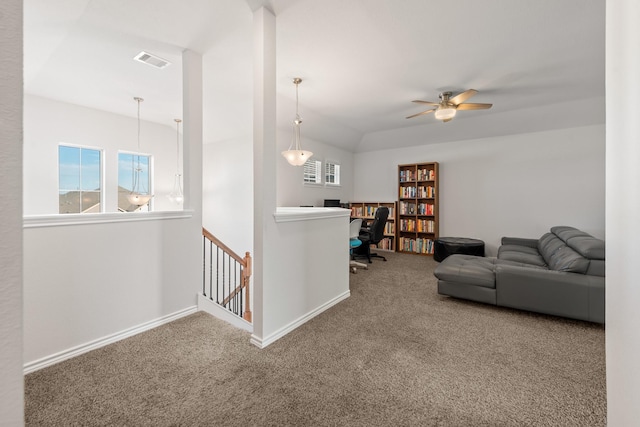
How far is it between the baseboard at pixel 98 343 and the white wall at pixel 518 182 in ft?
17.6

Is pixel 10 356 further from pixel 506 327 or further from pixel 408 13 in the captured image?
pixel 506 327

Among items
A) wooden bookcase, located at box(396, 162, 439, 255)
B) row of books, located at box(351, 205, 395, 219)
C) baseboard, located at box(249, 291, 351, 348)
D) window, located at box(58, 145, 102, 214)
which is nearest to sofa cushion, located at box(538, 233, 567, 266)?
wooden bookcase, located at box(396, 162, 439, 255)

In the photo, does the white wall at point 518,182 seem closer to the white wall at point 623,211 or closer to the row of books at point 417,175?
the row of books at point 417,175

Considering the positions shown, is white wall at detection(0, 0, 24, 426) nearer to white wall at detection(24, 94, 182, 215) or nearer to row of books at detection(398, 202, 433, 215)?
white wall at detection(24, 94, 182, 215)

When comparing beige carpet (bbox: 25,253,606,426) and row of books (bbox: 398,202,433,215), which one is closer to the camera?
beige carpet (bbox: 25,253,606,426)

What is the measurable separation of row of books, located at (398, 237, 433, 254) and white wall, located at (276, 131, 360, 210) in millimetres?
1778

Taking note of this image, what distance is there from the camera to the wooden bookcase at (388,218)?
6.26m

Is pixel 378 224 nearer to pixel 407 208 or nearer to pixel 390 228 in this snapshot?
pixel 390 228

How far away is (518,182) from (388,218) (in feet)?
8.62

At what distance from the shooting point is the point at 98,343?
2.05m

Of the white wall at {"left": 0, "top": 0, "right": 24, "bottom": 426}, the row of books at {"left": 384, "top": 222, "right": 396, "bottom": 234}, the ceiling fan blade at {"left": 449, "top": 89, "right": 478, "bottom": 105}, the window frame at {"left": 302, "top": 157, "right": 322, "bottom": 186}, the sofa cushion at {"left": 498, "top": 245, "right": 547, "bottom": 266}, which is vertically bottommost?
the sofa cushion at {"left": 498, "top": 245, "right": 547, "bottom": 266}

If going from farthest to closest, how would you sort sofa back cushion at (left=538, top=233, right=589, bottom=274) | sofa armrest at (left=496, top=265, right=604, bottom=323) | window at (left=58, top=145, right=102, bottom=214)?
window at (left=58, top=145, right=102, bottom=214)
sofa back cushion at (left=538, top=233, right=589, bottom=274)
sofa armrest at (left=496, top=265, right=604, bottom=323)

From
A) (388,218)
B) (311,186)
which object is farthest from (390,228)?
(311,186)

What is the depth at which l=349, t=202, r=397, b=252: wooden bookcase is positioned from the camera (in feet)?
20.5
